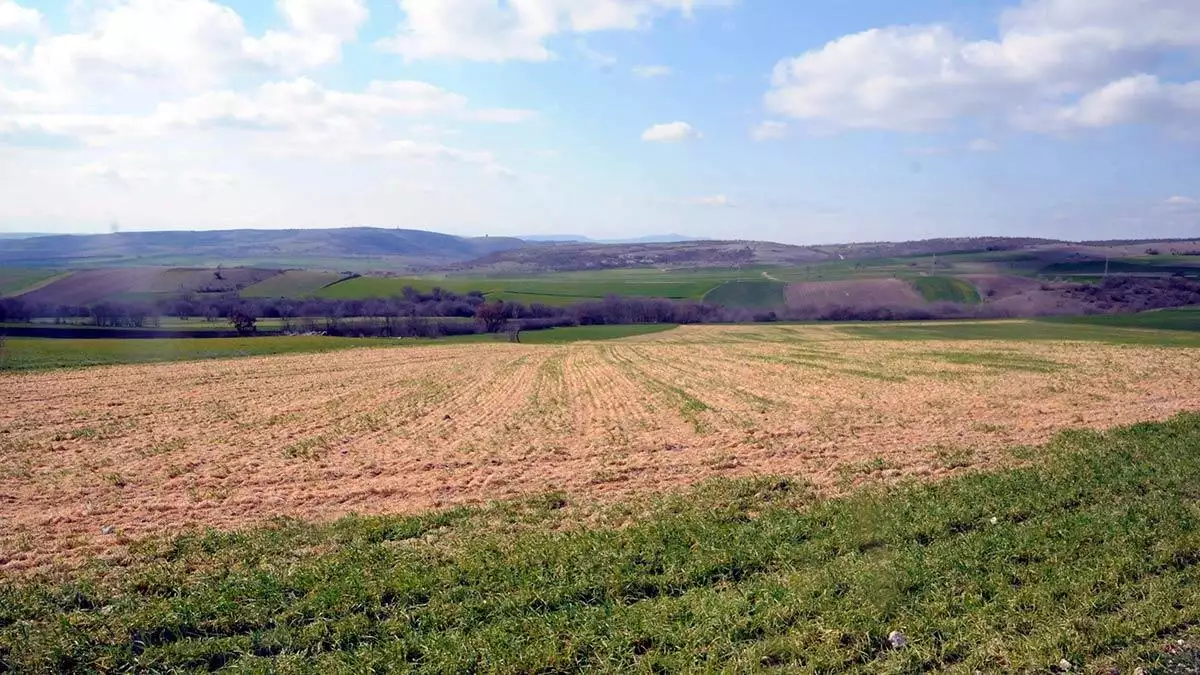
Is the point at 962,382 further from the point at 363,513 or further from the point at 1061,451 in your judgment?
the point at 363,513

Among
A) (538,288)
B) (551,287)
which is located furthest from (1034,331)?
(538,288)

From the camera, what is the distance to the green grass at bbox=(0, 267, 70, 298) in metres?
59.9

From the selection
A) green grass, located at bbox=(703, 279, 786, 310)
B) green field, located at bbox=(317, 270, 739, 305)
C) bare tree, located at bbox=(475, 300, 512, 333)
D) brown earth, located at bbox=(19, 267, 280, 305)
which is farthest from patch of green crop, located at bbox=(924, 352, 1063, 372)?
brown earth, located at bbox=(19, 267, 280, 305)

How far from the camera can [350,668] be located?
6.55 metres

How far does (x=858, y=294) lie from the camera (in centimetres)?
7669

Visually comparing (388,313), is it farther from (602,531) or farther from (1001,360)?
(602,531)

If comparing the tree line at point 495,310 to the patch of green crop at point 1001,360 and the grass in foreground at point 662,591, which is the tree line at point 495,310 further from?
the grass in foreground at point 662,591

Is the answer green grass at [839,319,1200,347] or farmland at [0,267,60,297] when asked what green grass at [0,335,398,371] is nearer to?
farmland at [0,267,60,297]

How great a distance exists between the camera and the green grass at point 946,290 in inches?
2889

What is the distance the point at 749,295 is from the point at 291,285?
51.8 m

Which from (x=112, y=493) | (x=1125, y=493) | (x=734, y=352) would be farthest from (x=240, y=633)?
(x=734, y=352)

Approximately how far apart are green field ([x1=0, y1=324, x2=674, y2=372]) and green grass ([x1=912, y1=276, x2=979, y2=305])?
2854 cm

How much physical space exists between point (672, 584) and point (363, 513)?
18.4ft

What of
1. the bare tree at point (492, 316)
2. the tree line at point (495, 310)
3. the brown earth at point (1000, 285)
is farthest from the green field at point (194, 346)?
the brown earth at point (1000, 285)
